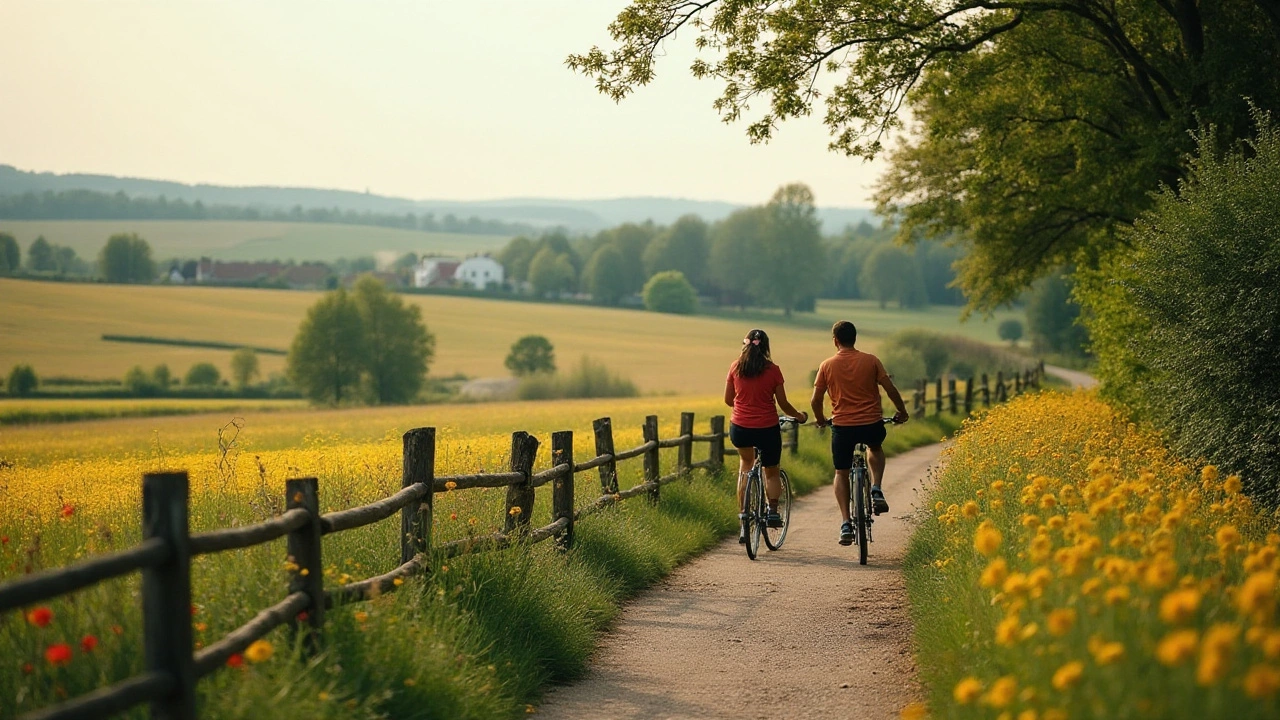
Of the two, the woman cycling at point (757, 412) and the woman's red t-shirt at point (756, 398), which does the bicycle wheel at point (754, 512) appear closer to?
the woman cycling at point (757, 412)

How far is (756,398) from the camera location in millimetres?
12203

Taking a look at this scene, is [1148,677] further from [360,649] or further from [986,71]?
[986,71]

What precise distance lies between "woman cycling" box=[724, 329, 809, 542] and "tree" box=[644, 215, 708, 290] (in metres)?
122

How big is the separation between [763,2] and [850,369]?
704 centimetres

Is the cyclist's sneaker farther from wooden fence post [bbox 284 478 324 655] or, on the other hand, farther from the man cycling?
wooden fence post [bbox 284 478 324 655]

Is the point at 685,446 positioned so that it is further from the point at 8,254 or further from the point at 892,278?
the point at 892,278

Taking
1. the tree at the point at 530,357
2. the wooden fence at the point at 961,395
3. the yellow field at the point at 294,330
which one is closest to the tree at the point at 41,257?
the yellow field at the point at 294,330

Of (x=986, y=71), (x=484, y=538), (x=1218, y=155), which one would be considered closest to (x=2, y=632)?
(x=484, y=538)

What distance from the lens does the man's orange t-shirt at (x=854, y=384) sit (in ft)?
38.6

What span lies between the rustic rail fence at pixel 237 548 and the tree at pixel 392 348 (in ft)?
192

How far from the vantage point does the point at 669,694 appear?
7402mm

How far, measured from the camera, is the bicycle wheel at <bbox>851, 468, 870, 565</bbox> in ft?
38.4

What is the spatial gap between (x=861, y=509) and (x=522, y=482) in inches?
147

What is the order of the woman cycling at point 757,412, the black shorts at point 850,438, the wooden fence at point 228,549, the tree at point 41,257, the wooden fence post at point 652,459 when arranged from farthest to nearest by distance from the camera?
1. the tree at point 41,257
2. the wooden fence post at point 652,459
3. the woman cycling at point 757,412
4. the black shorts at point 850,438
5. the wooden fence at point 228,549
